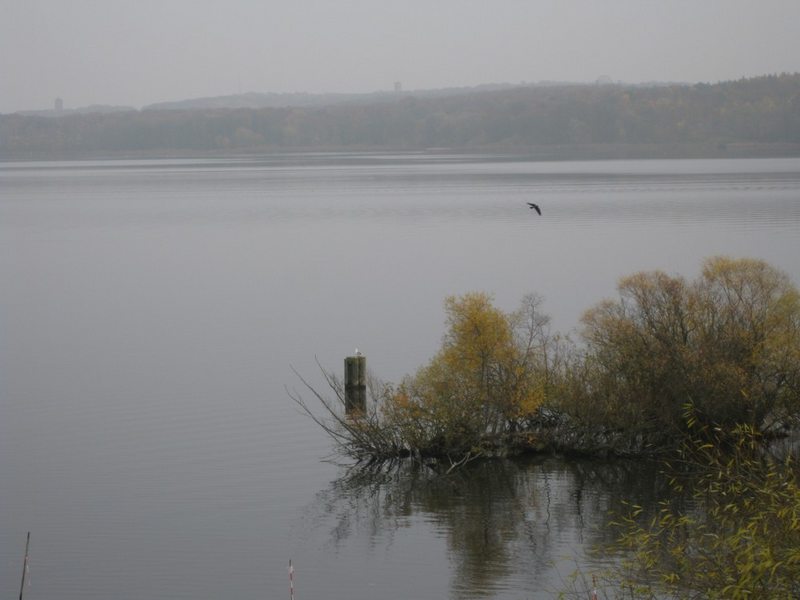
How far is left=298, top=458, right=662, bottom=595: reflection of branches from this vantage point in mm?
15812

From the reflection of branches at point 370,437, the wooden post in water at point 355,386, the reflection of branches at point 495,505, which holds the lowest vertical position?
the reflection of branches at point 495,505

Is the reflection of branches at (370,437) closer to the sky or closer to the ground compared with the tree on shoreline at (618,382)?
closer to the ground

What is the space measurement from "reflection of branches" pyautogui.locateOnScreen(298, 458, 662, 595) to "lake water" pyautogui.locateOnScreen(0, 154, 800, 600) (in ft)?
0.14

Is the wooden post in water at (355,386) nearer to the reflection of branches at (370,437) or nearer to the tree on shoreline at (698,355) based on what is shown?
the reflection of branches at (370,437)

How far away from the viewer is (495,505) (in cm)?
1772

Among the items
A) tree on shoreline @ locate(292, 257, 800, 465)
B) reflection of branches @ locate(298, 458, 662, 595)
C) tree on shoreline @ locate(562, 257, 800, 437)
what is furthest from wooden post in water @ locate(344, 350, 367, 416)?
tree on shoreline @ locate(562, 257, 800, 437)

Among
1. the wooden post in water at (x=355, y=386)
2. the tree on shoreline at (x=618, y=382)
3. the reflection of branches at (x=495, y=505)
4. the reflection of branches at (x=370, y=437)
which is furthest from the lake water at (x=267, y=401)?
the wooden post in water at (x=355, y=386)

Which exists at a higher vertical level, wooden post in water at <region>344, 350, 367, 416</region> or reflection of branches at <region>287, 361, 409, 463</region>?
wooden post in water at <region>344, 350, 367, 416</region>

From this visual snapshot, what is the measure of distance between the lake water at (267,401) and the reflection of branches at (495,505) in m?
0.04

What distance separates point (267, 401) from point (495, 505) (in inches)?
333

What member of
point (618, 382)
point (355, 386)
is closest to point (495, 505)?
point (618, 382)

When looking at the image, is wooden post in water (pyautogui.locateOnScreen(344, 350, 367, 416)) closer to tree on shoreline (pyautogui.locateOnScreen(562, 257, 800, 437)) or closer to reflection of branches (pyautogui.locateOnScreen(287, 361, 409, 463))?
reflection of branches (pyautogui.locateOnScreen(287, 361, 409, 463))

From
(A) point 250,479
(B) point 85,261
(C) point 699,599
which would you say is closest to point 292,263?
(B) point 85,261

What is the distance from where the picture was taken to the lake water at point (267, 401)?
52.2 ft
